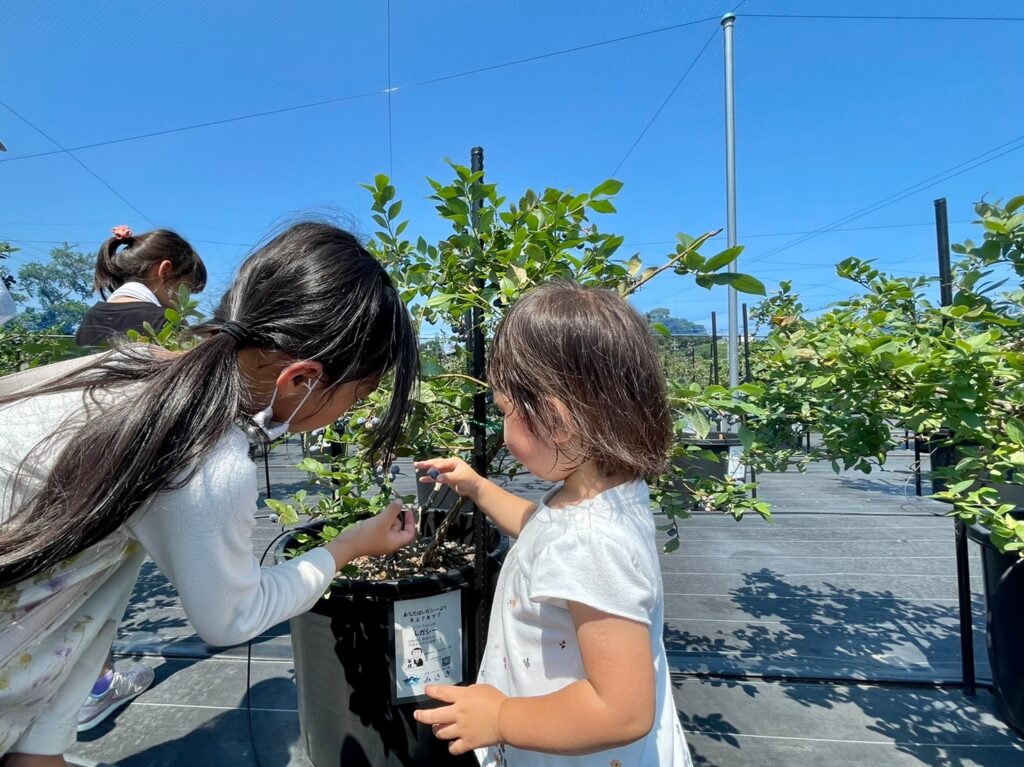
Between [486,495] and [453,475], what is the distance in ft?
0.26

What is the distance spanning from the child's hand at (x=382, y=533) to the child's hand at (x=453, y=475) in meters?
0.09

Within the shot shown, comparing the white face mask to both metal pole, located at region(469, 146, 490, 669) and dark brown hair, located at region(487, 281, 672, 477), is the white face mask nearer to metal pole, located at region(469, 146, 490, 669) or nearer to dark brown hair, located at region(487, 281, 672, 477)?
dark brown hair, located at region(487, 281, 672, 477)

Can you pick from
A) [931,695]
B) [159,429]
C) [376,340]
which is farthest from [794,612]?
[159,429]

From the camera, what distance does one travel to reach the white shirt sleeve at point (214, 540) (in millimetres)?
729

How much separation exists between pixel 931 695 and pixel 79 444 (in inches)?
99.1

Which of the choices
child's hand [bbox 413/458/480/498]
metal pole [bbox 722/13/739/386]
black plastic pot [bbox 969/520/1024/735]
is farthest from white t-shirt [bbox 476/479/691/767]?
metal pole [bbox 722/13/739/386]

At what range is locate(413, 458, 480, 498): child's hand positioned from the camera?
3.75ft

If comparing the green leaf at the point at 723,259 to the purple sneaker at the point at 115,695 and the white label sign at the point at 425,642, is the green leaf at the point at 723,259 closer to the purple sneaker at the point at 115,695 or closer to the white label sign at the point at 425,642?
the white label sign at the point at 425,642

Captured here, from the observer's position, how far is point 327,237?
2.99 feet

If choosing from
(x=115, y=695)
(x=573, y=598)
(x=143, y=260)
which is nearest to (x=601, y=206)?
(x=573, y=598)

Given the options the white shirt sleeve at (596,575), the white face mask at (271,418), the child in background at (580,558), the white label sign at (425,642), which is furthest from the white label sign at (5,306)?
the white shirt sleeve at (596,575)

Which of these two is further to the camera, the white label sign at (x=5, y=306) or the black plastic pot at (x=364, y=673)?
the white label sign at (x=5, y=306)

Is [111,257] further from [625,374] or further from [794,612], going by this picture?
[794,612]

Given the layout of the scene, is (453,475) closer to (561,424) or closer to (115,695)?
(561,424)
